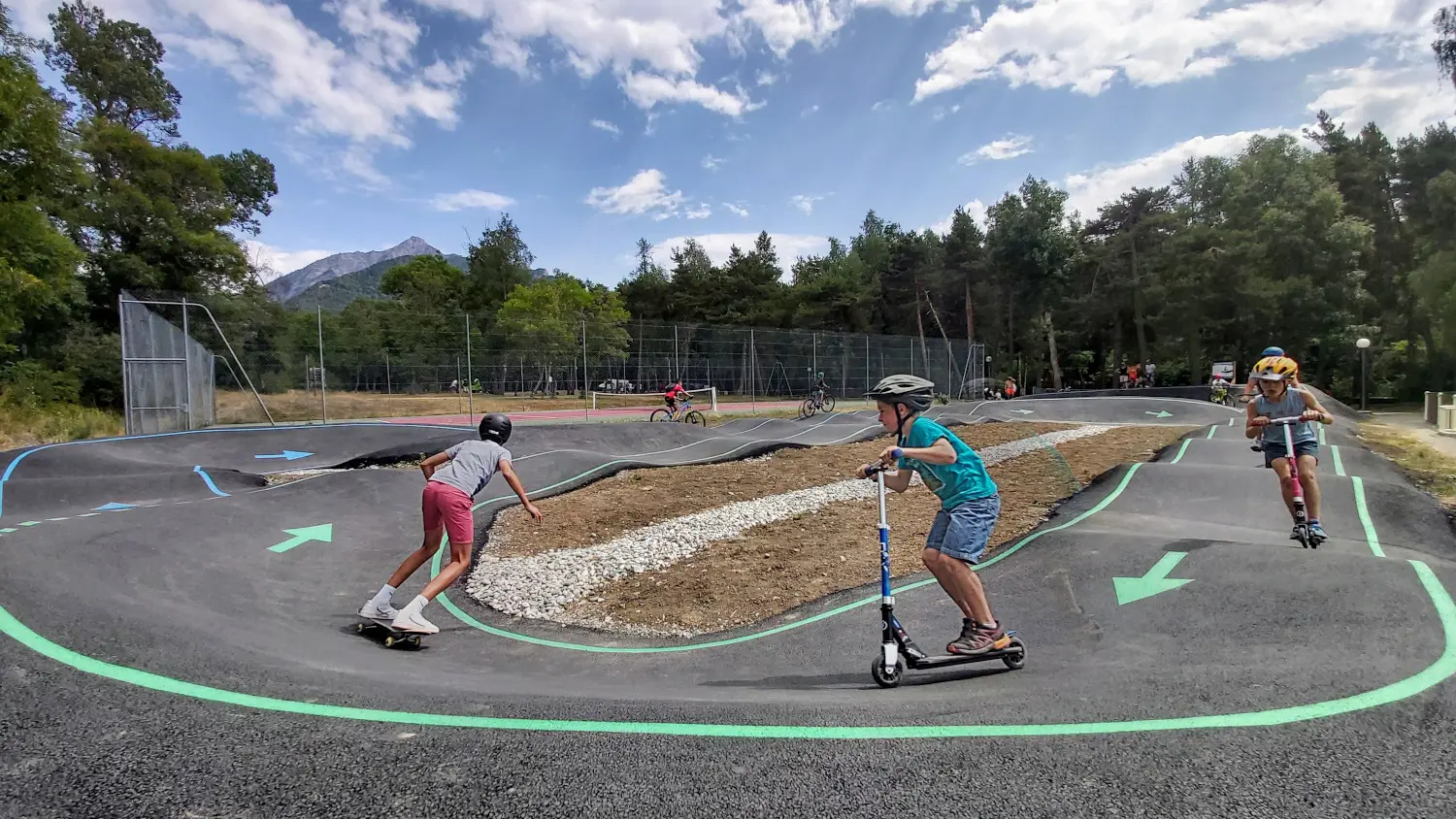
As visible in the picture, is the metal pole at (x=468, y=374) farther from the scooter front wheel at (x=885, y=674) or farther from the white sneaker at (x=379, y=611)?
the scooter front wheel at (x=885, y=674)

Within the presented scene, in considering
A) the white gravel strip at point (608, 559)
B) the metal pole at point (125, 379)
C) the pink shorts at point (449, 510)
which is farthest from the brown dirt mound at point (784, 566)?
the metal pole at point (125, 379)

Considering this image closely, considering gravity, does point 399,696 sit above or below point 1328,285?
below

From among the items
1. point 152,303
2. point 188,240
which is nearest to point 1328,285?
point 152,303

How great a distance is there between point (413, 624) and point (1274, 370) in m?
6.87

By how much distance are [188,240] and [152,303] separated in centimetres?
1692

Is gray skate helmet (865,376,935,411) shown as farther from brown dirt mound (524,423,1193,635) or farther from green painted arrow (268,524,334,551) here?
green painted arrow (268,524,334,551)

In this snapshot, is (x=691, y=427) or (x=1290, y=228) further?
(x=1290, y=228)

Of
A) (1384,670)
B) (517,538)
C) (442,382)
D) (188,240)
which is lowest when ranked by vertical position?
(517,538)

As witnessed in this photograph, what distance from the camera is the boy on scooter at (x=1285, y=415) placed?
524 cm

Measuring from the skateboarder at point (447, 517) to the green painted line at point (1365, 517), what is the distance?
6316mm

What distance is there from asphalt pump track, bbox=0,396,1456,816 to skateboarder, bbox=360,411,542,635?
25cm

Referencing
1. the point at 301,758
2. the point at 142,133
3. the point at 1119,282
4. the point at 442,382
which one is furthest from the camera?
the point at 1119,282

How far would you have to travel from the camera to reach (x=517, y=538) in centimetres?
725

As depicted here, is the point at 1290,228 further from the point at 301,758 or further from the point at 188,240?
the point at 188,240
